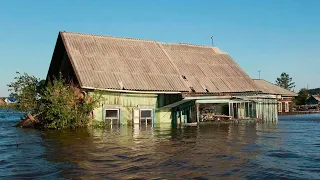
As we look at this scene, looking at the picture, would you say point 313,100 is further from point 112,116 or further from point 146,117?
point 112,116

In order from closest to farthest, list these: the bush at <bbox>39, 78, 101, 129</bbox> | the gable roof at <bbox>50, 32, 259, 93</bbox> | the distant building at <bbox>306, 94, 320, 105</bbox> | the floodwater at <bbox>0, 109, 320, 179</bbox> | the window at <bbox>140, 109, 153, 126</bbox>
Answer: the floodwater at <bbox>0, 109, 320, 179</bbox> → the bush at <bbox>39, 78, 101, 129</bbox> → the gable roof at <bbox>50, 32, 259, 93</bbox> → the window at <bbox>140, 109, 153, 126</bbox> → the distant building at <bbox>306, 94, 320, 105</bbox>

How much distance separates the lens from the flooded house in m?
21.6

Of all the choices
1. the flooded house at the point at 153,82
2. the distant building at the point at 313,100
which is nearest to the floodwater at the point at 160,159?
the flooded house at the point at 153,82

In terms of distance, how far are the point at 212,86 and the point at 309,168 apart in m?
16.5

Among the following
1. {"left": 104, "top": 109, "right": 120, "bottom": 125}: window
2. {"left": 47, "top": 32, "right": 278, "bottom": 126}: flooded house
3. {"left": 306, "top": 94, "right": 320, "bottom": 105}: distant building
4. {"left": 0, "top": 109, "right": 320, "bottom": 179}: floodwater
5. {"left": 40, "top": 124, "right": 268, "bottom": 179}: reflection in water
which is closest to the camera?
{"left": 0, "top": 109, "right": 320, "bottom": 179}: floodwater

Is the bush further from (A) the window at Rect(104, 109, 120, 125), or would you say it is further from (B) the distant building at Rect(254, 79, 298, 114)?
(B) the distant building at Rect(254, 79, 298, 114)

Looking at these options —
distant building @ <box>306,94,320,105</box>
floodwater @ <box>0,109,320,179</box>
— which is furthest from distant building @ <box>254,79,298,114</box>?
floodwater @ <box>0,109,320,179</box>

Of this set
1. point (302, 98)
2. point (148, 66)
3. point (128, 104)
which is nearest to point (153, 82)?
point (148, 66)

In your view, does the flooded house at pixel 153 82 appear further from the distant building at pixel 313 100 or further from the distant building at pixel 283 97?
the distant building at pixel 313 100

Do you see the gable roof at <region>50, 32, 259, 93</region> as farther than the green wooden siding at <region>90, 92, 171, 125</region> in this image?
Yes

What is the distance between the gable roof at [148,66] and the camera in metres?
21.8

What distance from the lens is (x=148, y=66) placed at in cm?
2447

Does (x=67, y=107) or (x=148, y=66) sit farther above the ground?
(x=148, y=66)

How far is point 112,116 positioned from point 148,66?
5.04 meters
